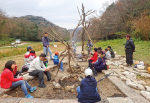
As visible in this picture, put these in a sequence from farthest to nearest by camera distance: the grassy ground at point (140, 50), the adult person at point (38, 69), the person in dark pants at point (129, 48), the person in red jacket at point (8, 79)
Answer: the grassy ground at point (140, 50) → the person in dark pants at point (129, 48) → the adult person at point (38, 69) → the person in red jacket at point (8, 79)

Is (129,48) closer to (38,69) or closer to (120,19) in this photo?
(38,69)

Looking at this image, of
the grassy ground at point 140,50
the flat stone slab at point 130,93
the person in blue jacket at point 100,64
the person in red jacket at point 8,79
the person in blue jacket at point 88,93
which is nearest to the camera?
the person in blue jacket at point 88,93

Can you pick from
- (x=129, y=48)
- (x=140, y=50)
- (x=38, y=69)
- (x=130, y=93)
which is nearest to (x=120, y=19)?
(x=140, y=50)

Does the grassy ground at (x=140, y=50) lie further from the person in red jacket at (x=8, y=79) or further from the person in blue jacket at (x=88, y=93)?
the person in red jacket at (x=8, y=79)

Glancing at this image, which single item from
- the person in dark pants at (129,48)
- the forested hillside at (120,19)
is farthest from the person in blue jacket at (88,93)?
the forested hillside at (120,19)

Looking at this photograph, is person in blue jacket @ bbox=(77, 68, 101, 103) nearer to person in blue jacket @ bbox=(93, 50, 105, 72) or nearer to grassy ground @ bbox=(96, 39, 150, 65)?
Answer: person in blue jacket @ bbox=(93, 50, 105, 72)

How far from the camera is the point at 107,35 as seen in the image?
2284cm

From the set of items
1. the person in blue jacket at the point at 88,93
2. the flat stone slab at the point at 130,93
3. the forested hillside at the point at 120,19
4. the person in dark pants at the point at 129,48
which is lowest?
the flat stone slab at the point at 130,93

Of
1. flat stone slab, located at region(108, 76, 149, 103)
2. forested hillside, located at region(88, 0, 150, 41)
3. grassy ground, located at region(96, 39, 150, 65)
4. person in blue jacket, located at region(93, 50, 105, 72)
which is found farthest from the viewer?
forested hillside, located at region(88, 0, 150, 41)

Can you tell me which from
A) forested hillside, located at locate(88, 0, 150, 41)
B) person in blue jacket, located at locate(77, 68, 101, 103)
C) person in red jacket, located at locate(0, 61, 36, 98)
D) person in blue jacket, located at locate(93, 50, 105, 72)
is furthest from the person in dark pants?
forested hillside, located at locate(88, 0, 150, 41)

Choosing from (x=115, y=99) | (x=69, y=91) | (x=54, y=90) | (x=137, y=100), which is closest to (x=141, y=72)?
(x=137, y=100)

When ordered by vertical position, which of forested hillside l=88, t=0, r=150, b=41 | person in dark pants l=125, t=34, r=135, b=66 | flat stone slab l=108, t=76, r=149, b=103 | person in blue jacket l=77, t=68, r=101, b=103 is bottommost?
flat stone slab l=108, t=76, r=149, b=103

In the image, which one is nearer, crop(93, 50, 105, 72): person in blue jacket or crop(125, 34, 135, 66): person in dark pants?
crop(93, 50, 105, 72): person in blue jacket

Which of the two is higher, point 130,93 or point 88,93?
point 88,93
